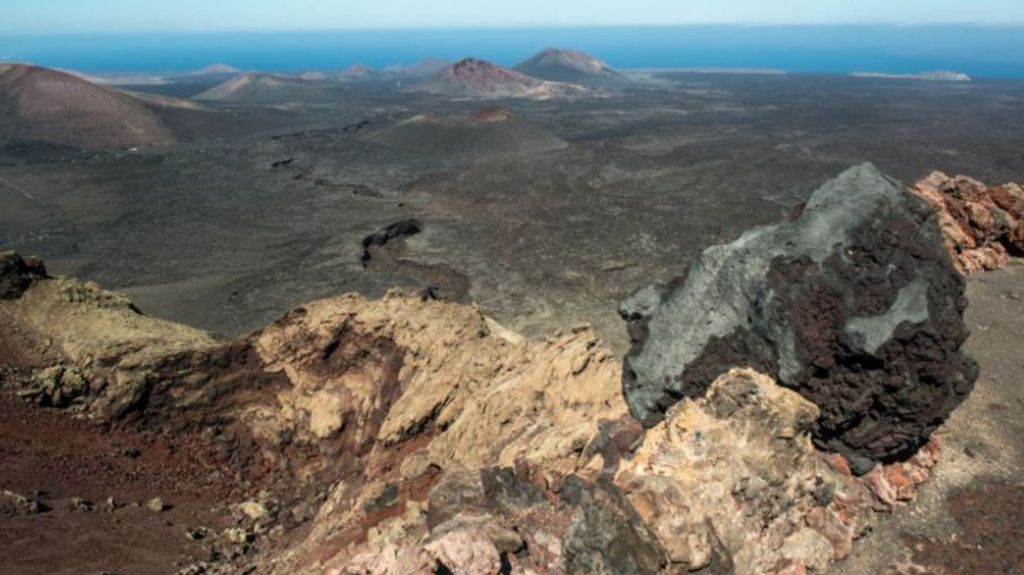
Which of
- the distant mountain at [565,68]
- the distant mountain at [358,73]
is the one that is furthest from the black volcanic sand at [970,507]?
the distant mountain at [358,73]

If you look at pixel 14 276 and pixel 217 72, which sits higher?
pixel 217 72

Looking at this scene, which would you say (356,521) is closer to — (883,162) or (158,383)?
(158,383)

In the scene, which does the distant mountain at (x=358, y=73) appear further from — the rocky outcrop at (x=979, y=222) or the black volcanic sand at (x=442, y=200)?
the rocky outcrop at (x=979, y=222)

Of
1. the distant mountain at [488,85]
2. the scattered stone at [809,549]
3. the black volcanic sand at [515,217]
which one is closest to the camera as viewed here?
the scattered stone at [809,549]

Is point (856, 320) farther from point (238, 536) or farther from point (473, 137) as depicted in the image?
point (473, 137)

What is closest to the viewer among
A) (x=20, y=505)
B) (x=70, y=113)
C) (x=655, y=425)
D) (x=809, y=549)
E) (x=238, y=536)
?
(x=809, y=549)

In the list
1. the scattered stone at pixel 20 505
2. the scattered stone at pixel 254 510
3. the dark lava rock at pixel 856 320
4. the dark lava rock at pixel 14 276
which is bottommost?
the scattered stone at pixel 254 510

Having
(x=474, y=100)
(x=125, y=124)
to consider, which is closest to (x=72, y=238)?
(x=125, y=124)

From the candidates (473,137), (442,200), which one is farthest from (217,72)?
(442,200)
